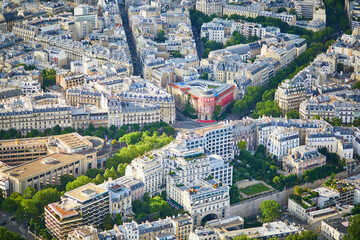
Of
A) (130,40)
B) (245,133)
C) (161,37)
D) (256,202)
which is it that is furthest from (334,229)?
(130,40)

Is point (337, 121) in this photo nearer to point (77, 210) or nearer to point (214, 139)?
point (214, 139)

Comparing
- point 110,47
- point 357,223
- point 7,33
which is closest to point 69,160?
point 357,223

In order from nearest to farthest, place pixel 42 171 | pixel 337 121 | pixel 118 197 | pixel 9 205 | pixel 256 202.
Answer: pixel 118 197 < pixel 9 205 < pixel 42 171 < pixel 256 202 < pixel 337 121

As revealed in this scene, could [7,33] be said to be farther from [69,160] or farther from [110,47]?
[69,160]

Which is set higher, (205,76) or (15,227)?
(205,76)

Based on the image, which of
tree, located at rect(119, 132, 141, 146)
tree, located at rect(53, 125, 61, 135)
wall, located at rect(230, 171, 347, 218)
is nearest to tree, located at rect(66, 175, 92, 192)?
tree, located at rect(119, 132, 141, 146)

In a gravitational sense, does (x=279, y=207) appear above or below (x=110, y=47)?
below
